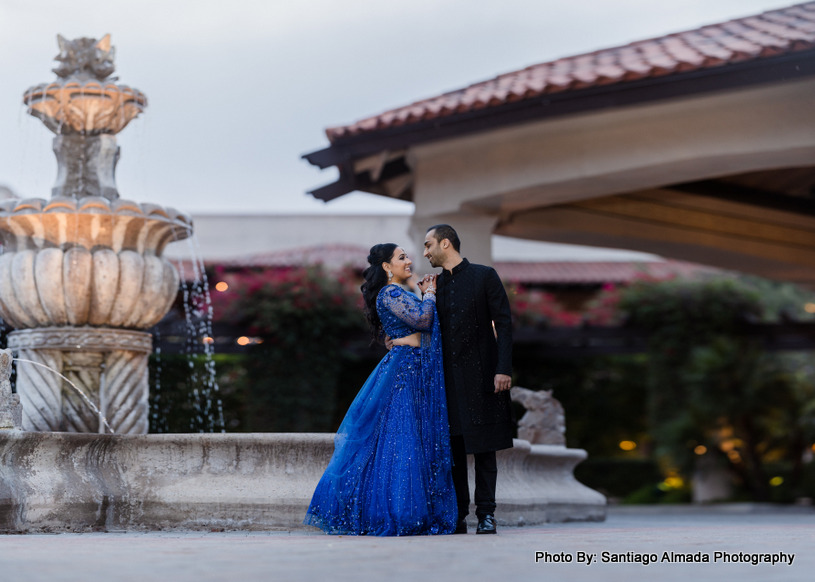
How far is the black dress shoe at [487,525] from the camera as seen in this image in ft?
17.4

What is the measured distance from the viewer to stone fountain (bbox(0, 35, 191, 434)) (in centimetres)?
693

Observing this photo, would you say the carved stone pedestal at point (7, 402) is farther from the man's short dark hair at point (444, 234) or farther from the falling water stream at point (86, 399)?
the man's short dark hair at point (444, 234)

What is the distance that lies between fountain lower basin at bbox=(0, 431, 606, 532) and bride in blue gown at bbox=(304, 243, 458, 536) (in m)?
0.45

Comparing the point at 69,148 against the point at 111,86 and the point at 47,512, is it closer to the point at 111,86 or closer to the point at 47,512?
the point at 111,86

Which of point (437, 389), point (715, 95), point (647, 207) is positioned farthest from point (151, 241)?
point (647, 207)

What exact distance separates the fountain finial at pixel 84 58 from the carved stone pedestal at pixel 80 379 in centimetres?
202

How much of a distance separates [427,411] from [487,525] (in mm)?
648

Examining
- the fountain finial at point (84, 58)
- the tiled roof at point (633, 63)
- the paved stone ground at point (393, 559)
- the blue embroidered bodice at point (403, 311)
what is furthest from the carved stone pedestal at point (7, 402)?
the tiled roof at point (633, 63)

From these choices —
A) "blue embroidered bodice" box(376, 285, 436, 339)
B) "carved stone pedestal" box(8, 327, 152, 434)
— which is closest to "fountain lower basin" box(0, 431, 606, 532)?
"blue embroidered bodice" box(376, 285, 436, 339)

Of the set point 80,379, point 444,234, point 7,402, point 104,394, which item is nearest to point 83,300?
point 80,379

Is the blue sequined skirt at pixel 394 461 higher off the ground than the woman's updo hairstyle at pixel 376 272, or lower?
lower

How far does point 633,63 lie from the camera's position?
32.6 ft

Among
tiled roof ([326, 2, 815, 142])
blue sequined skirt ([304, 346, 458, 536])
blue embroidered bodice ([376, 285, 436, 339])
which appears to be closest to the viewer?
blue sequined skirt ([304, 346, 458, 536])

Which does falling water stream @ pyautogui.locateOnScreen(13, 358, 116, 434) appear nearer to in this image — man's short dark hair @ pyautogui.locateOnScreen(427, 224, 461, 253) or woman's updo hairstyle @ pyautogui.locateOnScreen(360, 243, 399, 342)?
woman's updo hairstyle @ pyautogui.locateOnScreen(360, 243, 399, 342)
